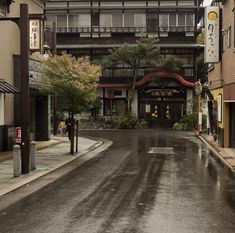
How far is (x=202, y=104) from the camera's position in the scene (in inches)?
1709

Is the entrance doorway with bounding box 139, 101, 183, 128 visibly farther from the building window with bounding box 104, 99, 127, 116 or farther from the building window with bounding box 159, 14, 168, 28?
the building window with bounding box 159, 14, 168, 28

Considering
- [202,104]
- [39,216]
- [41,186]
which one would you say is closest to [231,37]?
[41,186]

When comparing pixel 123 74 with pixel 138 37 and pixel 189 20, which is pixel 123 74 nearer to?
pixel 138 37

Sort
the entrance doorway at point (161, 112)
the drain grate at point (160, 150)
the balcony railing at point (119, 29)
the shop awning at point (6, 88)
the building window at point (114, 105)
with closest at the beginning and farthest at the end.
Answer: the shop awning at point (6, 88) → the drain grate at point (160, 150) → the balcony railing at point (119, 29) → the entrance doorway at point (161, 112) → the building window at point (114, 105)

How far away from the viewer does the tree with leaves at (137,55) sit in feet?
143

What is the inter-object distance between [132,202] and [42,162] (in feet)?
28.6

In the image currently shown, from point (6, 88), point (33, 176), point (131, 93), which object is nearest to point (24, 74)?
point (33, 176)

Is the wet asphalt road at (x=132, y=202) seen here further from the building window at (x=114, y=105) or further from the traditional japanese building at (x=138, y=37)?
the building window at (x=114, y=105)

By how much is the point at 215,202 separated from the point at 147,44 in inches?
1304

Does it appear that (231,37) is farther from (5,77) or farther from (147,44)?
(147,44)

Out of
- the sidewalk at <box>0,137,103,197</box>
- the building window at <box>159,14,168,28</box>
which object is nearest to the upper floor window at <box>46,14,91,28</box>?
the building window at <box>159,14,168,28</box>

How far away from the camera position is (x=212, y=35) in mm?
27578

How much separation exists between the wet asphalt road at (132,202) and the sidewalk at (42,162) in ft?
3.18

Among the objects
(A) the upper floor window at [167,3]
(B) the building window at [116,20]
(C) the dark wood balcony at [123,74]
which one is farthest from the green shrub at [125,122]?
(A) the upper floor window at [167,3]
